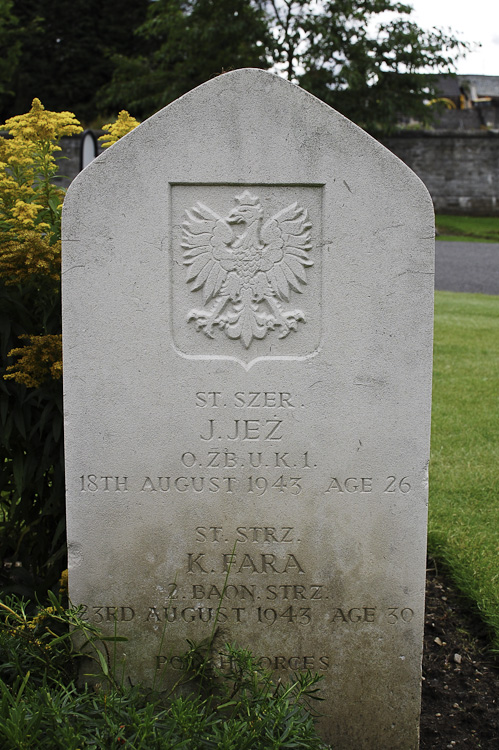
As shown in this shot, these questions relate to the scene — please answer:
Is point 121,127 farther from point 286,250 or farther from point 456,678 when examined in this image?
Result: point 456,678

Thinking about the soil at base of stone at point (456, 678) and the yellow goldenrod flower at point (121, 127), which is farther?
the yellow goldenrod flower at point (121, 127)

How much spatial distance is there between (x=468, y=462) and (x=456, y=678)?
2.25 meters

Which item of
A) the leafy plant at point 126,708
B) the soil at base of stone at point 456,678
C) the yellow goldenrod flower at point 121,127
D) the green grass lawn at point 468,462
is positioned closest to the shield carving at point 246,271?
the yellow goldenrod flower at point 121,127

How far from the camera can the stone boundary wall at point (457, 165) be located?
26.3m

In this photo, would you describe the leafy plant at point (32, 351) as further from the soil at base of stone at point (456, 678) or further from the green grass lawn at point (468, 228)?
the green grass lawn at point (468, 228)

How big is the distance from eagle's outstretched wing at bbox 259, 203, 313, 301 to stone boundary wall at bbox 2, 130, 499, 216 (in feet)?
82.9

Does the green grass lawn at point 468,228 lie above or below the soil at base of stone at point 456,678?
above

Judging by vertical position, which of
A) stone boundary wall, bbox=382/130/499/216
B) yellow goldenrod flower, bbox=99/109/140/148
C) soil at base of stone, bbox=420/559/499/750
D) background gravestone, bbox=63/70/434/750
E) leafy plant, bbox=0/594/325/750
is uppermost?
stone boundary wall, bbox=382/130/499/216

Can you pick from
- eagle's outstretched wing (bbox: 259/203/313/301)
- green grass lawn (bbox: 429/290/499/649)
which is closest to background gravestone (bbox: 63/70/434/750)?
eagle's outstretched wing (bbox: 259/203/313/301)

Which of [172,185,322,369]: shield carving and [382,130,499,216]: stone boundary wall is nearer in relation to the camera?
[172,185,322,369]: shield carving

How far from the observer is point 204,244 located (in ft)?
8.09

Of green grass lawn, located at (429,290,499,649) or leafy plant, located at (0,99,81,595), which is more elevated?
leafy plant, located at (0,99,81,595)

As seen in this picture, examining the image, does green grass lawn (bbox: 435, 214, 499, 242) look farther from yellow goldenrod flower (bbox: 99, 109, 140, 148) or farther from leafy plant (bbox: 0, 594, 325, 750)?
leafy plant (bbox: 0, 594, 325, 750)

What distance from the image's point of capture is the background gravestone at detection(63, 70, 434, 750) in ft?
7.96
